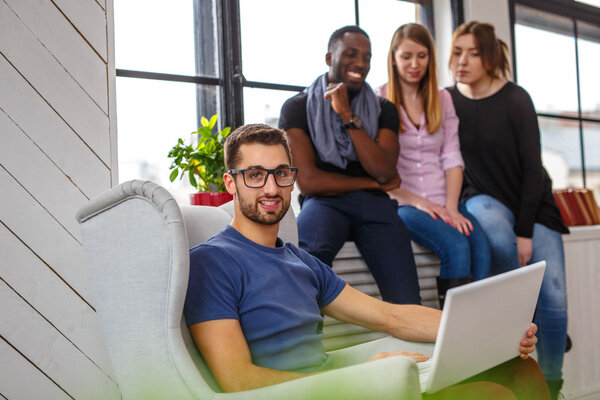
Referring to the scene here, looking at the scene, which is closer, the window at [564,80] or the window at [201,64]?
the window at [201,64]

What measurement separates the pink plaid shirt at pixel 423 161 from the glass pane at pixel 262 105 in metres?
0.54

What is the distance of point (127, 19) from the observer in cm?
220

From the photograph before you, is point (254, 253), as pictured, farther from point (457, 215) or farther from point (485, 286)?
point (457, 215)

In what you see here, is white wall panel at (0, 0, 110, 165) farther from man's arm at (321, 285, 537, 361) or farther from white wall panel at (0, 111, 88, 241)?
man's arm at (321, 285, 537, 361)

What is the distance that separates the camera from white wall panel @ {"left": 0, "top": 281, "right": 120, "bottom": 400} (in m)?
1.69

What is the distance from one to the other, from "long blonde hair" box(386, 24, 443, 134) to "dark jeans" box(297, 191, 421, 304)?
1.51 feet

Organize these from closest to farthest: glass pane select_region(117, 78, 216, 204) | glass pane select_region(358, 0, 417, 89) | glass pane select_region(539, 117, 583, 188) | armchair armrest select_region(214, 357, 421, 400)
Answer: armchair armrest select_region(214, 357, 421, 400), glass pane select_region(117, 78, 216, 204), glass pane select_region(358, 0, 417, 89), glass pane select_region(539, 117, 583, 188)

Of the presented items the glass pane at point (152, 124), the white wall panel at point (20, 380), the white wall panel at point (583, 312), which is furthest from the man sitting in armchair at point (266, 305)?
the white wall panel at point (583, 312)

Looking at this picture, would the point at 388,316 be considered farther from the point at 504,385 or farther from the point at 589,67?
the point at 589,67

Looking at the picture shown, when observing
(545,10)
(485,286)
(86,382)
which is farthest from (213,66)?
(545,10)

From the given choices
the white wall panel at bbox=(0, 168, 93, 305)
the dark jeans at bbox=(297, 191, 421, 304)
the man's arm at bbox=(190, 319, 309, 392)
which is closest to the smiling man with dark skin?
the dark jeans at bbox=(297, 191, 421, 304)

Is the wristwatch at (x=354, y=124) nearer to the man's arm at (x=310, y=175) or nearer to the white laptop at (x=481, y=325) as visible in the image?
the man's arm at (x=310, y=175)

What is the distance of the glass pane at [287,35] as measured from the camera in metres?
2.47

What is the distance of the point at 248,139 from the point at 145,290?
427 millimetres
